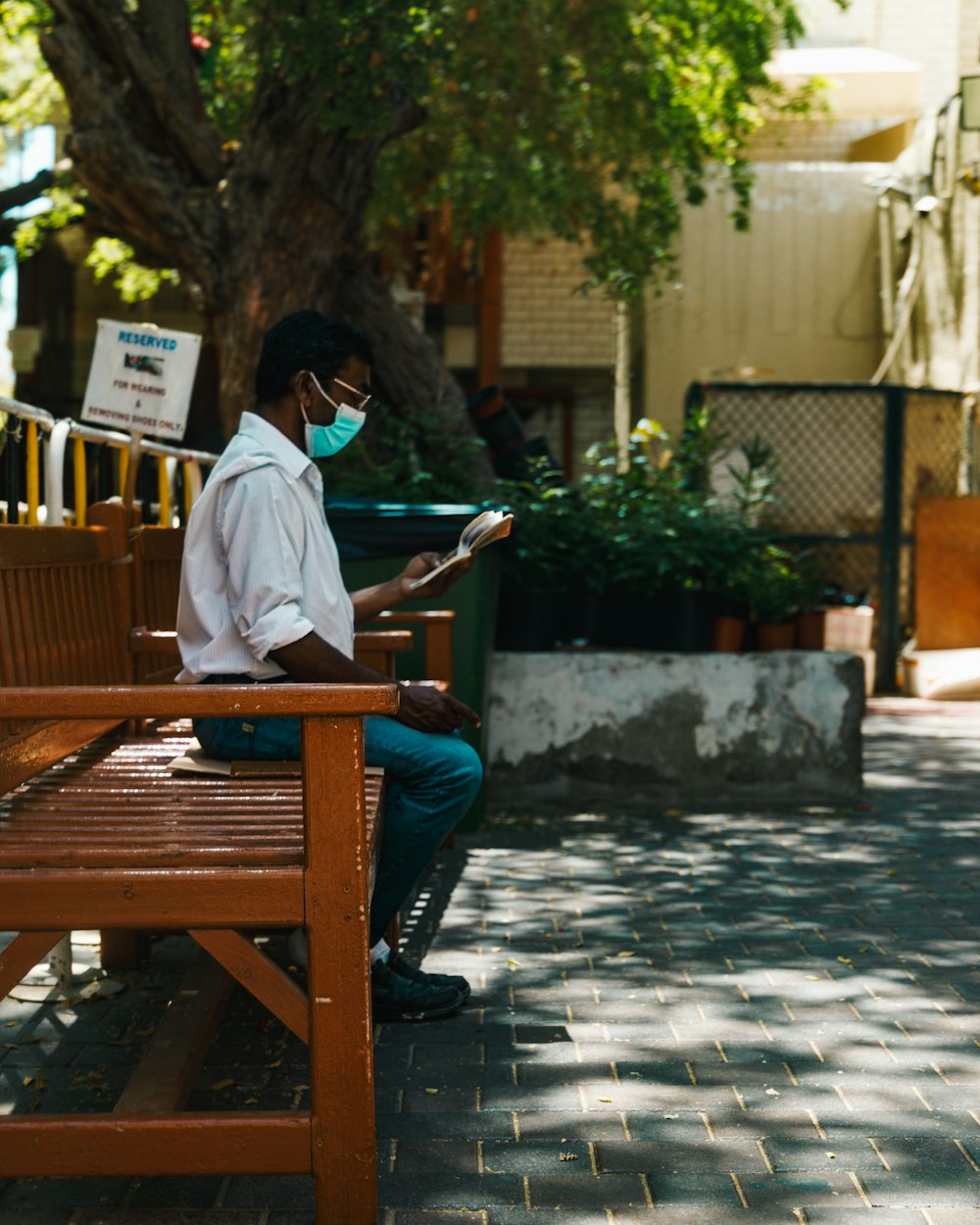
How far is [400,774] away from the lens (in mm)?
4078

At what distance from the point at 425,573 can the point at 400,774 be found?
33.2 inches

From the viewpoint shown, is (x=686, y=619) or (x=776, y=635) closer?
(x=686, y=619)

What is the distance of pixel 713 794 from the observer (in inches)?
300

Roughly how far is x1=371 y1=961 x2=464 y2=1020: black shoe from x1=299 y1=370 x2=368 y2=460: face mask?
4.69 ft

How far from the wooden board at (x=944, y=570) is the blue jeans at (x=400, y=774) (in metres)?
9.50

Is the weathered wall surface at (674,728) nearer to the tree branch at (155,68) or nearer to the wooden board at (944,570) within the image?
the tree branch at (155,68)

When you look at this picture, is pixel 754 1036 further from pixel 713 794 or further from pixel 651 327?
pixel 651 327

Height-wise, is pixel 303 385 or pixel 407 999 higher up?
pixel 303 385

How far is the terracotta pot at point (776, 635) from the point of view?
Result: 26.7 feet

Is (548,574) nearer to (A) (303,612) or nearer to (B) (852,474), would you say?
(A) (303,612)

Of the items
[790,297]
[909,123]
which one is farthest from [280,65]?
[909,123]

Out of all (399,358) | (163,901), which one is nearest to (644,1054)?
(163,901)

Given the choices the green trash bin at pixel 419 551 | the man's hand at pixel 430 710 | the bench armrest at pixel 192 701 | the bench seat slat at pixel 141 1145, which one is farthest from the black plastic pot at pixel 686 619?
the bench seat slat at pixel 141 1145

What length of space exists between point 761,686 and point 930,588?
591 centimetres
